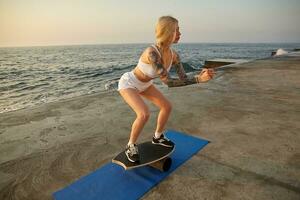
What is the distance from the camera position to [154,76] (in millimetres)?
3076

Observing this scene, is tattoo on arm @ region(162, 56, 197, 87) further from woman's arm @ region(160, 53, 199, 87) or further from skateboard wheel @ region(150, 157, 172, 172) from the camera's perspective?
skateboard wheel @ region(150, 157, 172, 172)

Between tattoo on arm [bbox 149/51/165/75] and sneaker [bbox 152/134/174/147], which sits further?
sneaker [bbox 152/134/174/147]

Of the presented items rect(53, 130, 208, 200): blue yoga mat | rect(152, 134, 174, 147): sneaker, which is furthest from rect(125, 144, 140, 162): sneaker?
rect(152, 134, 174, 147): sneaker

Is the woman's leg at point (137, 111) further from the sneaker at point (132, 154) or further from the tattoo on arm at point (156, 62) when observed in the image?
the tattoo on arm at point (156, 62)

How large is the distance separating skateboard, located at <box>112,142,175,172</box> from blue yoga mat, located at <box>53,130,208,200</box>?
4.5 inches

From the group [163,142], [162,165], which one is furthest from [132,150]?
[163,142]

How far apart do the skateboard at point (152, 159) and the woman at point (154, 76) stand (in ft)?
0.27

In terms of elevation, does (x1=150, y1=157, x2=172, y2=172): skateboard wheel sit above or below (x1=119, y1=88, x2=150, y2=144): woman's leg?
below

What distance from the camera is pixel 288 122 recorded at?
16.1 feet

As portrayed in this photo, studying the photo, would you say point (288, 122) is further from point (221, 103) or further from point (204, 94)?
point (204, 94)

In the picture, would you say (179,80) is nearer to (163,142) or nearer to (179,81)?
(179,81)

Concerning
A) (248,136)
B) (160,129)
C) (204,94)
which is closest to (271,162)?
(248,136)

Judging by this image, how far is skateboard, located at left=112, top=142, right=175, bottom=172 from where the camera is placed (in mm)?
3012

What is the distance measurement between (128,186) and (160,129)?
1036mm
